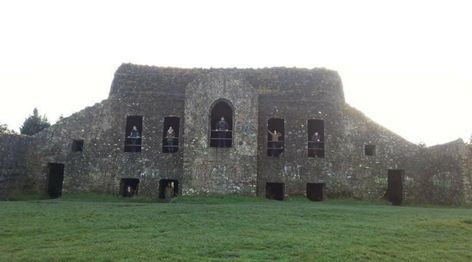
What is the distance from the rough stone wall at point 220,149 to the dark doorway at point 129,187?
12.1ft

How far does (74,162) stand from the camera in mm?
25469

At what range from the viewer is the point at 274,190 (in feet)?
84.3

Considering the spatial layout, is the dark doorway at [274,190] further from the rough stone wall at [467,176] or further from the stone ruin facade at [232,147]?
the rough stone wall at [467,176]

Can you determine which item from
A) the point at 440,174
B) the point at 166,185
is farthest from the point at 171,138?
the point at 440,174

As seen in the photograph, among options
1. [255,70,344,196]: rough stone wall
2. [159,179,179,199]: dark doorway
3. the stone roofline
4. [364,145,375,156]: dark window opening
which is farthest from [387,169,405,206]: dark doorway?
[159,179,179,199]: dark doorway

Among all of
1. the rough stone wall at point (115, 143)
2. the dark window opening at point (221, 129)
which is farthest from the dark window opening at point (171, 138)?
the dark window opening at point (221, 129)

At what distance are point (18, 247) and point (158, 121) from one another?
14004 mm

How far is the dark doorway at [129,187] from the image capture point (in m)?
25.2

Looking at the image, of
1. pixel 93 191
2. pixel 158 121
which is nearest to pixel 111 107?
pixel 158 121

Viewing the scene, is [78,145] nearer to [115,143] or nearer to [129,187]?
[115,143]

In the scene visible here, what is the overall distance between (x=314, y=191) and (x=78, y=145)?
12.7m

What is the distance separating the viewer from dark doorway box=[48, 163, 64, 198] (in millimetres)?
26291

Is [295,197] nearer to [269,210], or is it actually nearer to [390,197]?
[390,197]

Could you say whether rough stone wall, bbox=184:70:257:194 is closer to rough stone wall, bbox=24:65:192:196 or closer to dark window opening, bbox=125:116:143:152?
rough stone wall, bbox=24:65:192:196
